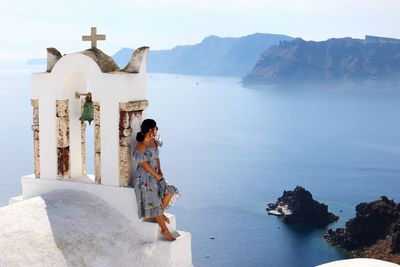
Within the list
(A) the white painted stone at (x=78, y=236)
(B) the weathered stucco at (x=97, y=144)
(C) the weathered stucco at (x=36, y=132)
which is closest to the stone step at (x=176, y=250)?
(A) the white painted stone at (x=78, y=236)

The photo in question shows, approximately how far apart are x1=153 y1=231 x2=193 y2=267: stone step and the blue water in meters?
41.7

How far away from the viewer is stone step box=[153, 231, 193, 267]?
7531 millimetres

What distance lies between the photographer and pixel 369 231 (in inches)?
2306

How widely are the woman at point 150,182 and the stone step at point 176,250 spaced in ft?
0.42

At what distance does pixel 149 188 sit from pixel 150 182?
0.28ft

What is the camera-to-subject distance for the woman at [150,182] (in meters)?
7.64

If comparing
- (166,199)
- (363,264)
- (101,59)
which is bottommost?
(363,264)

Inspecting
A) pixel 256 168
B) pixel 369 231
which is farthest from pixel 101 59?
pixel 256 168

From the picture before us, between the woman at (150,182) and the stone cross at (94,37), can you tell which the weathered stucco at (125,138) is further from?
the stone cross at (94,37)

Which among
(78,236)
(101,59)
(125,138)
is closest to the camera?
(78,236)

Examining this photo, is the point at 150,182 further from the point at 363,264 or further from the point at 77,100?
the point at 363,264

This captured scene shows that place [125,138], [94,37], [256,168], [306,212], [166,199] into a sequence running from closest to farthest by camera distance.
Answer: [166,199] → [125,138] → [94,37] → [306,212] → [256,168]

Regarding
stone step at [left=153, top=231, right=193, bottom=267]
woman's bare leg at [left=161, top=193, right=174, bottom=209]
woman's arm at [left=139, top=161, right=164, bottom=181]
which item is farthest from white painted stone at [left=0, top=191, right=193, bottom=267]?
woman's arm at [left=139, top=161, right=164, bottom=181]

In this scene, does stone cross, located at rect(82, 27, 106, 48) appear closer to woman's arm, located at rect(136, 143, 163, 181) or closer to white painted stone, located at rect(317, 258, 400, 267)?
woman's arm, located at rect(136, 143, 163, 181)
